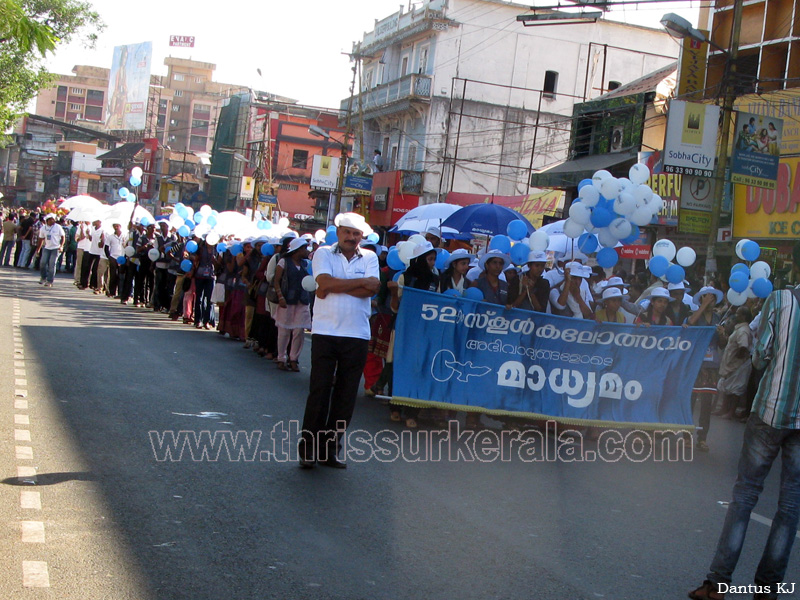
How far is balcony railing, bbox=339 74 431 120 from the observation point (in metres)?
49.2

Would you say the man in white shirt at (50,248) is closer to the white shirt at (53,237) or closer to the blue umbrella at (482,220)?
the white shirt at (53,237)

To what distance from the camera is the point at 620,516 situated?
23.8ft

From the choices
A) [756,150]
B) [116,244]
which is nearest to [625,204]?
[756,150]

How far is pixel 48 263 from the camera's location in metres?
26.3

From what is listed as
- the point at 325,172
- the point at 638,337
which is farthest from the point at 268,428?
the point at 325,172

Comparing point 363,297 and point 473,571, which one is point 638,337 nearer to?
point 363,297

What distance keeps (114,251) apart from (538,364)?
58.6 feet

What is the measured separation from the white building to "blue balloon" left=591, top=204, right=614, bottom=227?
36.3 metres

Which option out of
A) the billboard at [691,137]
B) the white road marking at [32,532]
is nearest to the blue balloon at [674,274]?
the white road marking at [32,532]

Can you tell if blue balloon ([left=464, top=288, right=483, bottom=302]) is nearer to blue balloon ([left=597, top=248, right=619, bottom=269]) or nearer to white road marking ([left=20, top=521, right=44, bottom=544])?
blue balloon ([left=597, top=248, right=619, bottom=269])

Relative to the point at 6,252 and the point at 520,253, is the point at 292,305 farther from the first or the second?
the point at 6,252

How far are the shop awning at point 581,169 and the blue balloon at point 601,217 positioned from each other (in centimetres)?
1891

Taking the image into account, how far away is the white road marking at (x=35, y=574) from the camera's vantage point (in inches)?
185

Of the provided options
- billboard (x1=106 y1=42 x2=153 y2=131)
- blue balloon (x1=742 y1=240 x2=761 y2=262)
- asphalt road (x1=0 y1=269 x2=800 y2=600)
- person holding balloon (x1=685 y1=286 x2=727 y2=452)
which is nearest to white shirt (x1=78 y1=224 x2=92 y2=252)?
asphalt road (x1=0 y1=269 x2=800 y2=600)
